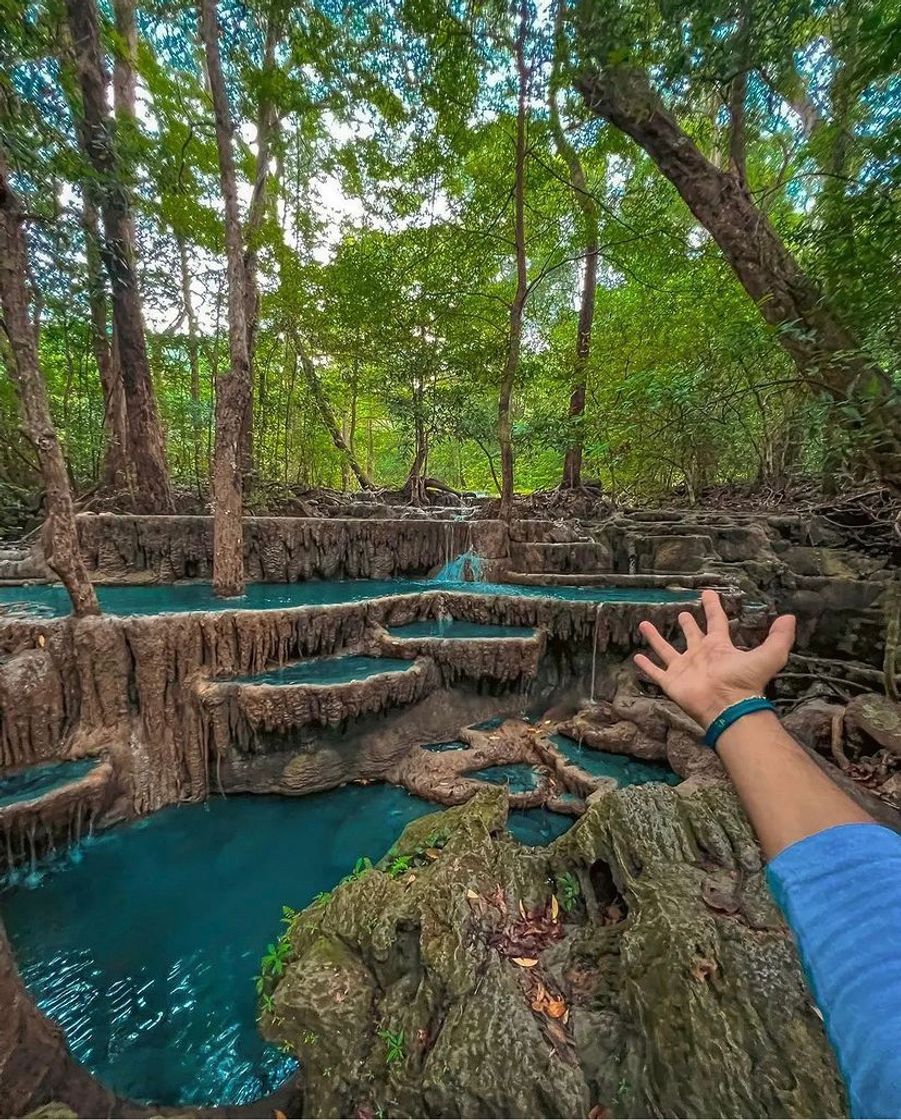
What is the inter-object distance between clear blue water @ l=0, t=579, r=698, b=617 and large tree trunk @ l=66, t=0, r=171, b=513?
2.60m

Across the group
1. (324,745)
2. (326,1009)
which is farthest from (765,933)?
(324,745)

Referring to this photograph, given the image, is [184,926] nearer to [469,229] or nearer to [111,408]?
[111,408]

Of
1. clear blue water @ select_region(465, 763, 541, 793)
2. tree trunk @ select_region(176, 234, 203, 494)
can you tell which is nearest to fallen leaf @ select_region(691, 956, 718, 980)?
clear blue water @ select_region(465, 763, 541, 793)

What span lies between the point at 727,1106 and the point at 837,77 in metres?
8.62

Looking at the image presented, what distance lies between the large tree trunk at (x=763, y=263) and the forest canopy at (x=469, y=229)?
30 mm

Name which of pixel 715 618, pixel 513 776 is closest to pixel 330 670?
pixel 513 776

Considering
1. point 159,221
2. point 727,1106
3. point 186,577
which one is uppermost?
point 159,221

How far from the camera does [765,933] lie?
6.92ft

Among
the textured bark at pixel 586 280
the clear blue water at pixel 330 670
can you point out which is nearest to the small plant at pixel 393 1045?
the clear blue water at pixel 330 670

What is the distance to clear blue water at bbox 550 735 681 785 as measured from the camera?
531 centimetres

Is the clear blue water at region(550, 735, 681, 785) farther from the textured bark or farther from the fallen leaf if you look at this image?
the textured bark

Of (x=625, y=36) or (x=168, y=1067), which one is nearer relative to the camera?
(x=168, y=1067)

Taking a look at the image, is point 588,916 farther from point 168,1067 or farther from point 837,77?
point 837,77

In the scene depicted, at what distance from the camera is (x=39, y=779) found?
4.39 meters
